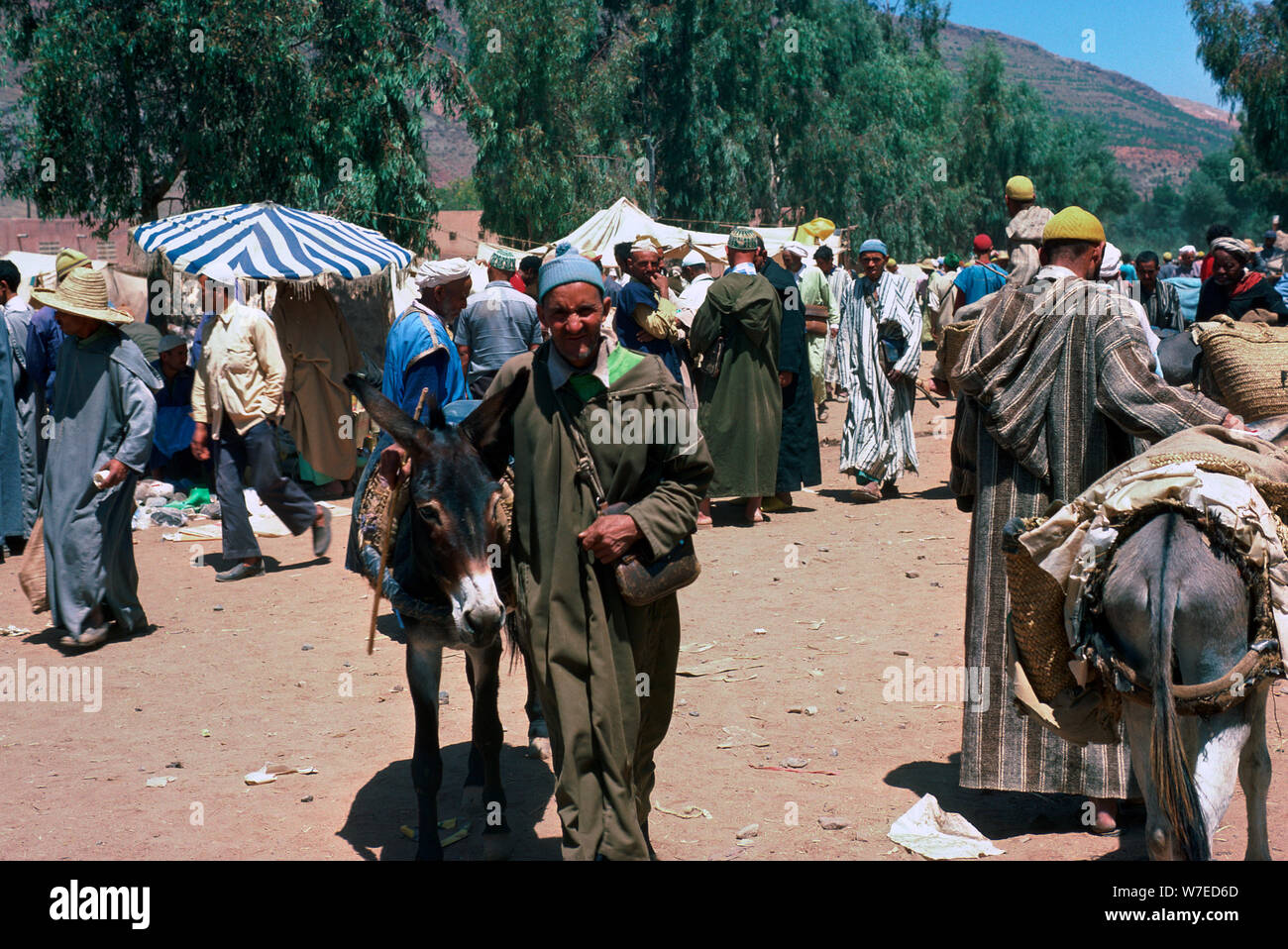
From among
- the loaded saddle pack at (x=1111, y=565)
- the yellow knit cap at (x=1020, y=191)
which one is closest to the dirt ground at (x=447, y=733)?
the loaded saddle pack at (x=1111, y=565)

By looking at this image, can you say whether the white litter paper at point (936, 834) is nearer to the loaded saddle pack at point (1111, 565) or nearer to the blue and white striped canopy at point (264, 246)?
the loaded saddle pack at point (1111, 565)

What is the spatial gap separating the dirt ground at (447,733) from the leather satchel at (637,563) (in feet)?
4.22

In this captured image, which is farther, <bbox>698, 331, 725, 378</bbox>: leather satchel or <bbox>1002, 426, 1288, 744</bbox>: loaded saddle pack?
<bbox>698, 331, 725, 378</bbox>: leather satchel

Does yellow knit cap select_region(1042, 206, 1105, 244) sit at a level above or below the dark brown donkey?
above

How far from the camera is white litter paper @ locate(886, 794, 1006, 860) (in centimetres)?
428

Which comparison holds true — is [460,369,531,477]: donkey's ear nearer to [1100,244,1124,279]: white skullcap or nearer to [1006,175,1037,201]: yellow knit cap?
[1006,175,1037,201]: yellow knit cap

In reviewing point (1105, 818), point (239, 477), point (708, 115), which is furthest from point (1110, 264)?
point (708, 115)

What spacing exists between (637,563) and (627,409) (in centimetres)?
43

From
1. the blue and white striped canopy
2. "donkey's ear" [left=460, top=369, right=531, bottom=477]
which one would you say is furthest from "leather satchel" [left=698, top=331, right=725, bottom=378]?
"donkey's ear" [left=460, top=369, right=531, bottom=477]

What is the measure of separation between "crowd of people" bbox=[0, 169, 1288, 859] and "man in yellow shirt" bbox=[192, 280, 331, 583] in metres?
0.02

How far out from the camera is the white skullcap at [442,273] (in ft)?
23.1

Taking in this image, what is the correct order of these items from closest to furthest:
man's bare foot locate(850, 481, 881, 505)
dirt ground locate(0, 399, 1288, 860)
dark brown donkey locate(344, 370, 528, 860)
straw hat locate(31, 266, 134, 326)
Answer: dark brown donkey locate(344, 370, 528, 860) < dirt ground locate(0, 399, 1288, 860) < straw hat locate(31, 266, 134, 326) < man's bare foot locate(850, 481, 881, 505)

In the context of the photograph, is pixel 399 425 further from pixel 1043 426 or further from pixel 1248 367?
pixel 1248 367

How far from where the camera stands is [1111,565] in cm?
342
